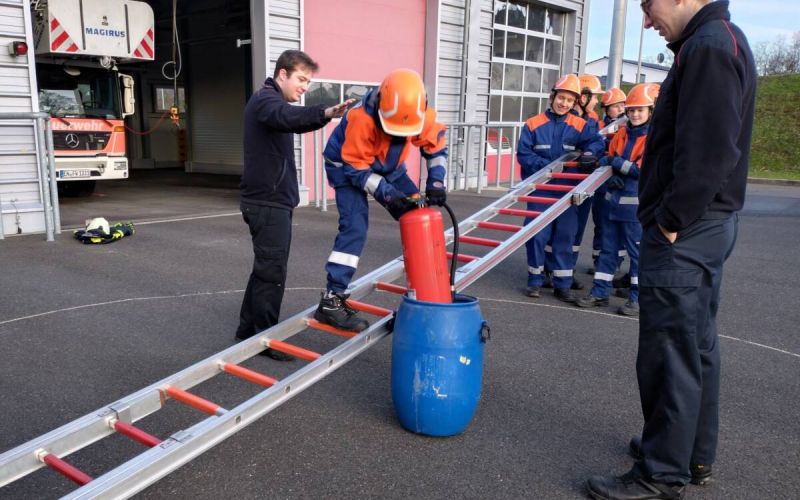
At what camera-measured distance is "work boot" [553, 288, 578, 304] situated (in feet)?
19.8

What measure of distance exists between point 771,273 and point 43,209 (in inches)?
357

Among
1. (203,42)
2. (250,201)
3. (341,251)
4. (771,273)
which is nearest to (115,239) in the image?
(250,201)

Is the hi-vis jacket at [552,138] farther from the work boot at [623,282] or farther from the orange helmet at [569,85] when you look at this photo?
the work boot at [623,282]

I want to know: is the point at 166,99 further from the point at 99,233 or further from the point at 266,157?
the point at 266,157

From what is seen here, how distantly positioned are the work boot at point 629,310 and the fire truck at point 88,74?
30.1 feet

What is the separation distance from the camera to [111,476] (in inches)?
93.4

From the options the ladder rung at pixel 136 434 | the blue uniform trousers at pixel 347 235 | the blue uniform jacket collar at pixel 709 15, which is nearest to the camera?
the blue uniform jacket collar at pixel 709 15

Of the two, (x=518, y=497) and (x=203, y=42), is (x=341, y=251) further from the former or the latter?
(x=203, y=42)

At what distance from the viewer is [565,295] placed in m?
6.10

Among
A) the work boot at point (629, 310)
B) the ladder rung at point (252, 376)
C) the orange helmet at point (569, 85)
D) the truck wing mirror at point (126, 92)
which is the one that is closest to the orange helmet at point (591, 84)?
the orange helmet at point (569, 85)

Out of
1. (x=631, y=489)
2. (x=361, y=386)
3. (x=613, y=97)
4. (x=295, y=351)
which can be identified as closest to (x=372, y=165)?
(x=295, y=351)

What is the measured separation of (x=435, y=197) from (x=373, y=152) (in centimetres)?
53

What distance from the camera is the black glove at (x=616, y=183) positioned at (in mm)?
5758

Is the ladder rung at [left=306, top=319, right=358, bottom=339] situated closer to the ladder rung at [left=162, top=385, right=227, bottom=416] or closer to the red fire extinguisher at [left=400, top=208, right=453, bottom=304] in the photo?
the red fire extinguisher at [left=400, top=208, right=453, bottom=304]
